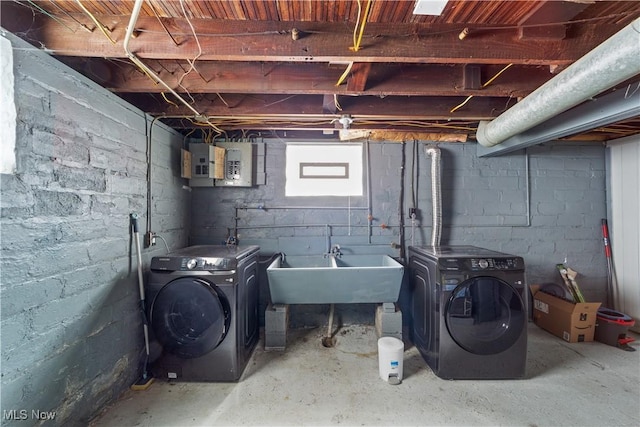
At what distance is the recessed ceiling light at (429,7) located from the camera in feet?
3.62

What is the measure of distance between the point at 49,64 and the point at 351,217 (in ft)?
8.00

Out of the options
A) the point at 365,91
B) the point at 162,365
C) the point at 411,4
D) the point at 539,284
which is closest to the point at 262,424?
the point at 162,365

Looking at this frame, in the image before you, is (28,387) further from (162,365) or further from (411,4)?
(411,4)

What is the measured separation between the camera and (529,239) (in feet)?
9.55

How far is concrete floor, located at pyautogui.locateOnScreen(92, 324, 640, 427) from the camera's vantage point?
1.56 meters

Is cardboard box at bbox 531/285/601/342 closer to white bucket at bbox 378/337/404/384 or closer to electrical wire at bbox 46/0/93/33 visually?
white bucket at bbox 378/337/404/384

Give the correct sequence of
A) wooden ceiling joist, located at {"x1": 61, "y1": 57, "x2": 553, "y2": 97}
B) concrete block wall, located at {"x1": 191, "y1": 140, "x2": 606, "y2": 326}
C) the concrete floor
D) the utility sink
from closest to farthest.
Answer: the concrete floor
wooden ceiling joist, located at {"x1": 61, "y1": 57, "x2": 553, "y2": 97}
the utility sink
concrete block wall, located at {"x1": 191, "y1": 140, "x2": 606, "y2": 326}

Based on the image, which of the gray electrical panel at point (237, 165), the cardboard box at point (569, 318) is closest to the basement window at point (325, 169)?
the gray electrical panel at point (237, 165)

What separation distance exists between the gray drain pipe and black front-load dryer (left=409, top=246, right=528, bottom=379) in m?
1.02

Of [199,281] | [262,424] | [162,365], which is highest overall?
[199,281]

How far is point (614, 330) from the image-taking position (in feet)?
7.74

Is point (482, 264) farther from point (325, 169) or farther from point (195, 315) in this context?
point (195, 315)

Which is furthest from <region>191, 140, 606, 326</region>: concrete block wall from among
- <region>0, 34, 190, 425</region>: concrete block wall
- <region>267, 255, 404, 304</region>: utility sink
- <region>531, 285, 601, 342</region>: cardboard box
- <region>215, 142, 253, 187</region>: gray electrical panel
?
<region>0, 34, 190, 425</region>: concrete block wall

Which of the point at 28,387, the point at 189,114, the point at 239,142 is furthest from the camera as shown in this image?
the point at 239,142
